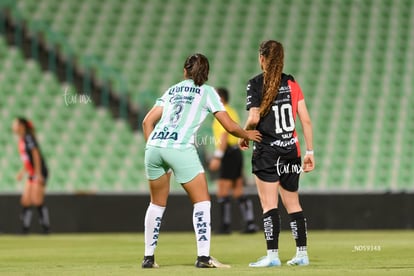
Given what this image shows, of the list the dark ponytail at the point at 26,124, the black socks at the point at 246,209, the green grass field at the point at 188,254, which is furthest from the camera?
the dark ponytail at the point at 26,124

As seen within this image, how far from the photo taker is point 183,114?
916 cm

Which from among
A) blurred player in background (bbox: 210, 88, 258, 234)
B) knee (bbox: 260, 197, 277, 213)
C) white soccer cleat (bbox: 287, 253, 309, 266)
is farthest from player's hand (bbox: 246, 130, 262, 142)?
blurred player in background (bbox: 210, 88, 258, 234)

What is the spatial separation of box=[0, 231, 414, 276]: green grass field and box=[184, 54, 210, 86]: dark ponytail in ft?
5.51

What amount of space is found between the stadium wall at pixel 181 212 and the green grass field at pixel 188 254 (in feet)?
2.46

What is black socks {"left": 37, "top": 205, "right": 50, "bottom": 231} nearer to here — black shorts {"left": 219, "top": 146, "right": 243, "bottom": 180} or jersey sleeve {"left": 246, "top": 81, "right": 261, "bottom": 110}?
black shorts {"left": 219, "top": 146, "right": 243, "bottom": 180}

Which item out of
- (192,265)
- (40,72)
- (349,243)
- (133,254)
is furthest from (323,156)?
(192,265)

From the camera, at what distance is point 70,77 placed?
21.8 metres

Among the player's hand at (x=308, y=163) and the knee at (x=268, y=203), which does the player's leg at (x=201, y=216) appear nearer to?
the knee at (x=268, y=203)

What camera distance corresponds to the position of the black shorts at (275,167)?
936 cm

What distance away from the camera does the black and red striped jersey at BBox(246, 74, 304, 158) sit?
368 inches

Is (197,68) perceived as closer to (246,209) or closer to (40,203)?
(246,209)

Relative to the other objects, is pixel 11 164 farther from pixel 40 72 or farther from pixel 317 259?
pixel 317 259

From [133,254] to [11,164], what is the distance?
8335mm

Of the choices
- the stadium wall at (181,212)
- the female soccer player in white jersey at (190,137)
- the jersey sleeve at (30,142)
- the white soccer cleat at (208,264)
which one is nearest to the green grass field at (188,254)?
the white soccer cleat at (208,264)
